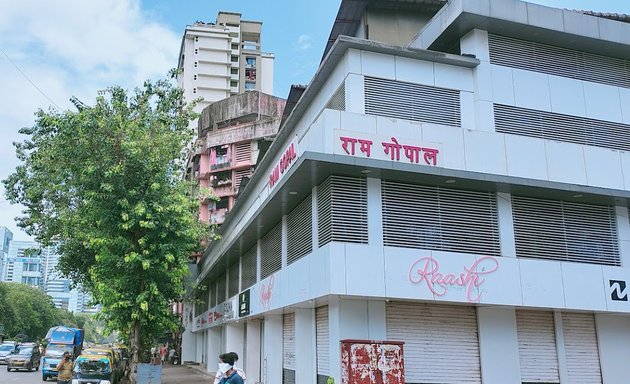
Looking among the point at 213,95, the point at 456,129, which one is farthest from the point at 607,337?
the point at 213,95

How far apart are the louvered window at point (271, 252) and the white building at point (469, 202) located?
1163 millimetres

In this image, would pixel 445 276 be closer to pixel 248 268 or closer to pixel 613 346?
pixel 613 346

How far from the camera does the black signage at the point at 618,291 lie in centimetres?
1345

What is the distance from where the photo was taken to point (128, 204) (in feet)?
61.3

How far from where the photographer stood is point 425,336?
41.3 ft

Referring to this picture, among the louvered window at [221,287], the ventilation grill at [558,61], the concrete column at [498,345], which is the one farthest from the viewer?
the louvered window at [221,287]

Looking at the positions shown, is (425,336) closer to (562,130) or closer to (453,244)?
(453,244)

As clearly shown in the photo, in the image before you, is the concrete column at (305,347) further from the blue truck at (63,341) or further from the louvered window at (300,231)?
the blue truck at (63,341)

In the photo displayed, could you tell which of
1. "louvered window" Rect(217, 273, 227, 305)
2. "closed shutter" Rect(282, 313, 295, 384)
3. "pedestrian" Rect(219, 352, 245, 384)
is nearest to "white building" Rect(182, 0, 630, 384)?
"closed shutter" Rect(282, 313, 295, 384)

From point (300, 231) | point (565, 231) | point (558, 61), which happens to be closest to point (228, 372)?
point (300, 231)

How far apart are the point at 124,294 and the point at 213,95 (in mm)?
53529

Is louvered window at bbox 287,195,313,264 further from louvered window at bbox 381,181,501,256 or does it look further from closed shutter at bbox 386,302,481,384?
closed shutter at bbox 386,302,481,384

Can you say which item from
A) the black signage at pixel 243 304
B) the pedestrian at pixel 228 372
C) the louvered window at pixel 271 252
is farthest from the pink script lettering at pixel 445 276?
the black signage at pixel 243 304

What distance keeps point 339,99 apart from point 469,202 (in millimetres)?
3953
